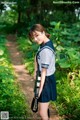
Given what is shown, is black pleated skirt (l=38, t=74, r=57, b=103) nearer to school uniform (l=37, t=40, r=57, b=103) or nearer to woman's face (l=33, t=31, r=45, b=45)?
school uniform (l=37, t=40, r=57, b=103)

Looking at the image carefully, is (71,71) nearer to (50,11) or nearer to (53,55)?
(53,55)

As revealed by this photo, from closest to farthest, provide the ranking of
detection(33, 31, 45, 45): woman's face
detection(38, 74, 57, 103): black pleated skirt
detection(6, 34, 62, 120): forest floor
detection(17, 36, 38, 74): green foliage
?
detection(33, 31, 45, 45): woman's face, detection(38, 74, 57, 103): black pleated skirt, detection(6, 34, 62, 120): forest floor, detection(17, 36, 38, 74): green foliage

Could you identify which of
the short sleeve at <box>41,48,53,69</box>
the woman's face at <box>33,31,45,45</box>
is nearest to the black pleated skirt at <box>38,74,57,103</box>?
the short sleeve at <box>41,48,53,69</box>

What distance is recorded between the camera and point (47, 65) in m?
4.11

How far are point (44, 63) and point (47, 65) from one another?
0.05 metres

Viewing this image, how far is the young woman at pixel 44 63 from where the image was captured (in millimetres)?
4090

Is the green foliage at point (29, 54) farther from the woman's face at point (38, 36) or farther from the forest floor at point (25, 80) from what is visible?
the woman's face at point (38, 36)

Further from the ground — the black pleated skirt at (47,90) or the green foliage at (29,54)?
the black pleated skirt at (47,90)

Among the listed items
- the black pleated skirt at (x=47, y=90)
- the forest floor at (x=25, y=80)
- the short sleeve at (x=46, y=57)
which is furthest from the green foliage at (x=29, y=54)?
the short sleeve at (x=46, y=57)

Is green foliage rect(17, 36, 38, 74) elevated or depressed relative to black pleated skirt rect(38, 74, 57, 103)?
depressed

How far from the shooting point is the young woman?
13.4 feet

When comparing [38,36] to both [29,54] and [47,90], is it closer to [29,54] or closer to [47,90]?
[47,90]

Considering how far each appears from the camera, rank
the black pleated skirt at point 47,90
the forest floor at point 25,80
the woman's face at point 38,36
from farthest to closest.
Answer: the forest floor at point 25,80
the black pleated skirt at point 47,90
the woman's face at point 38,36

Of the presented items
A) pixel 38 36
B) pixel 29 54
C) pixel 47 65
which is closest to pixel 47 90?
pixel 47 65
